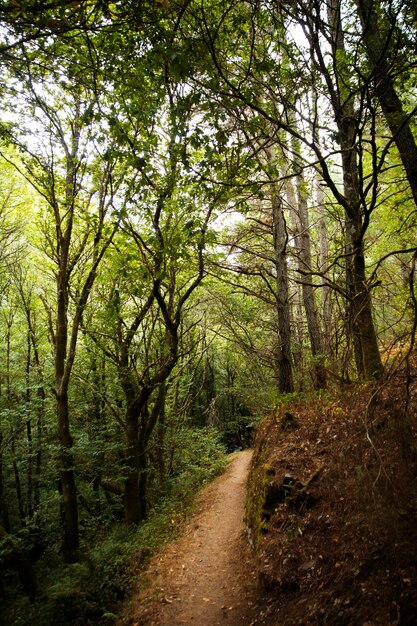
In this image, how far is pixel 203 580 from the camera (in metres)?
5.74

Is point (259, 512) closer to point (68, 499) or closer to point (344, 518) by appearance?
point (344, 518)

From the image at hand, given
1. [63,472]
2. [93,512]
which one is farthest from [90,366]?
[93,512]

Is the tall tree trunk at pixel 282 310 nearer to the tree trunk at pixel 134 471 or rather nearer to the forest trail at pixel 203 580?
the forest trail at pixel 203 580

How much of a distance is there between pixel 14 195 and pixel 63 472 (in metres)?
9.34

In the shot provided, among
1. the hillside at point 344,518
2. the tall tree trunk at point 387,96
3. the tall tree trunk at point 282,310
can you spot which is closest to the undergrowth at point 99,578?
the hillside at point 344,518

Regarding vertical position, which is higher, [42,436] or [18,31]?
[18,31]

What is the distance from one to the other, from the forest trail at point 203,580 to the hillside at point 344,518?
468 millimetres

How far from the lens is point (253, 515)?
6.18 meters

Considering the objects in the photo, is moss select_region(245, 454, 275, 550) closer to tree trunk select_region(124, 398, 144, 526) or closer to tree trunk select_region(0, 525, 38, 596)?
tree trunk select_region(124, 398, 144, 526)

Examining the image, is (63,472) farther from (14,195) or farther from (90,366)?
(14,195)

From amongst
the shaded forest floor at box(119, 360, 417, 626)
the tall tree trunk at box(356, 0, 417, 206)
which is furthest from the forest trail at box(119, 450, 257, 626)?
the tall tree trunk at box(356, 0, 417, 206)

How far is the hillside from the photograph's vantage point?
3.09 meters

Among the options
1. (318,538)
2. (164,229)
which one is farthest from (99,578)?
(164,229)

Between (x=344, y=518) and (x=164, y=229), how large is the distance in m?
5.59
